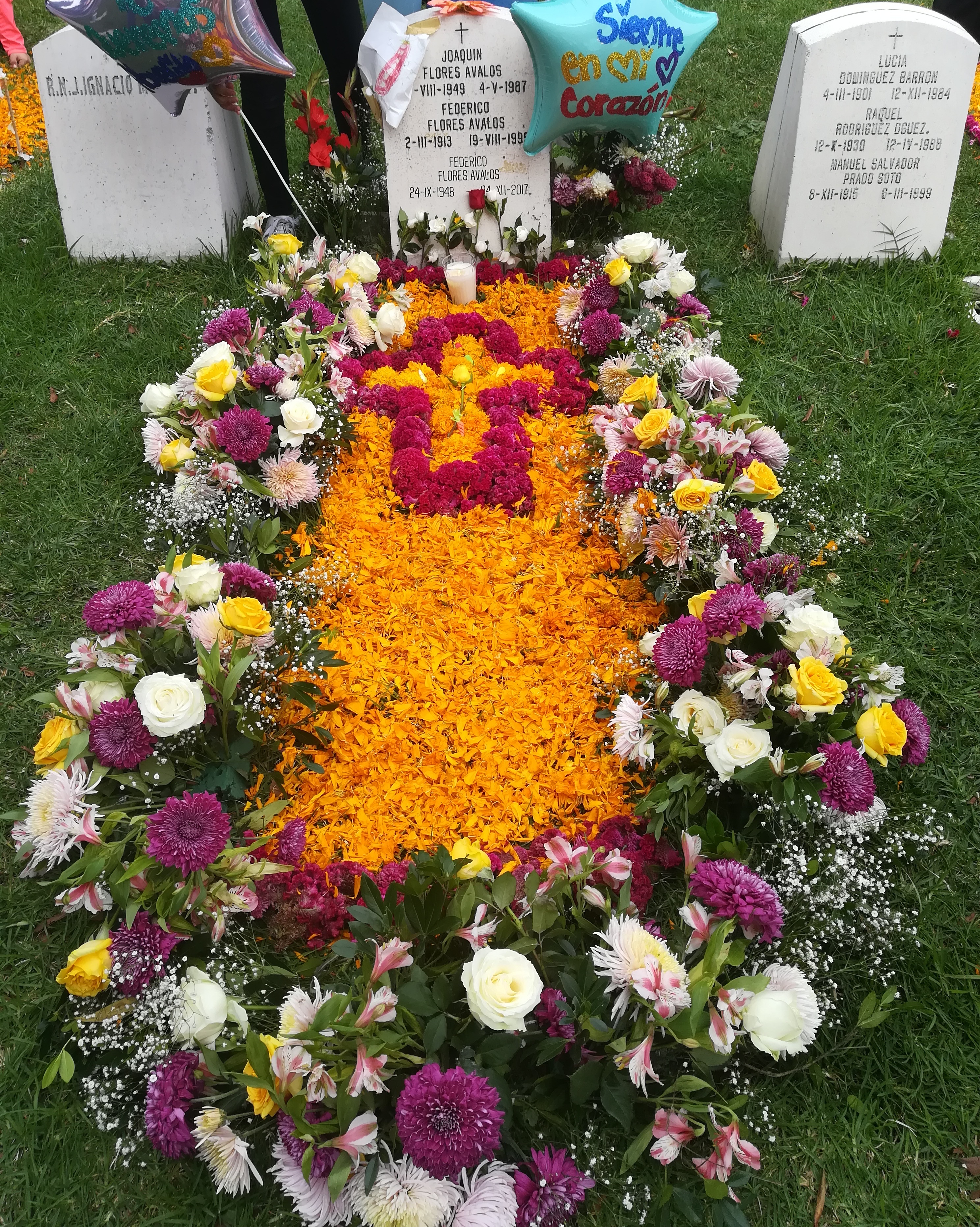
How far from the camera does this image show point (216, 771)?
6.94 ft

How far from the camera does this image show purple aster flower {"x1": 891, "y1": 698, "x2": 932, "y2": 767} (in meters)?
2.02

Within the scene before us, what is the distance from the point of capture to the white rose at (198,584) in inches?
86.0

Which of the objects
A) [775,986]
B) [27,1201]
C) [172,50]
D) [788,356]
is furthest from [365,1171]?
[172,50]

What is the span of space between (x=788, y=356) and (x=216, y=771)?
267 cm

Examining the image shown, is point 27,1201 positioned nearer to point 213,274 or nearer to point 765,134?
point 213,274

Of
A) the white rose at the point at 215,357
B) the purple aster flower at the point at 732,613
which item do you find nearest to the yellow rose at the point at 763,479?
the purple aster flower at the point at 732,613

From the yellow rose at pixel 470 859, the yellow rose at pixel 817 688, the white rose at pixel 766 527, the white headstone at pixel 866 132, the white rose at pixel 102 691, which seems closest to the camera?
the yellow rose at pixel 470 859

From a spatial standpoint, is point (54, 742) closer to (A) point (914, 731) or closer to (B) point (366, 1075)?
(B) point (366, 1075)

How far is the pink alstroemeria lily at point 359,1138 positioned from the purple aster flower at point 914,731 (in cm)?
135

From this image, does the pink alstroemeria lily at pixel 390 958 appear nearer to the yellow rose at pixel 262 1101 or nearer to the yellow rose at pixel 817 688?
the yellow rose at pixel 262 1101

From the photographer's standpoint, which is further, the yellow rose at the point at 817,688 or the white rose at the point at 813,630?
the white rose at the point at 813,630

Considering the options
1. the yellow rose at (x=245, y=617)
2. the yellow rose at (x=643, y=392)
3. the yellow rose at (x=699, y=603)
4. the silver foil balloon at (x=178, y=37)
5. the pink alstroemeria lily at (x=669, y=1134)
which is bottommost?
the pink alstroemeria lily at (x=669, y=1134)

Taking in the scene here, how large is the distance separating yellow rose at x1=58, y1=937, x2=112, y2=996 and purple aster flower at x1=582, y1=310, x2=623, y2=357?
2.60 m

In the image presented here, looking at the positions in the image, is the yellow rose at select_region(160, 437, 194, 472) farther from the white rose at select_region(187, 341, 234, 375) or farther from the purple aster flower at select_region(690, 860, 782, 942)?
the purple aster flower at select_region(690, 860, 782, 942)
